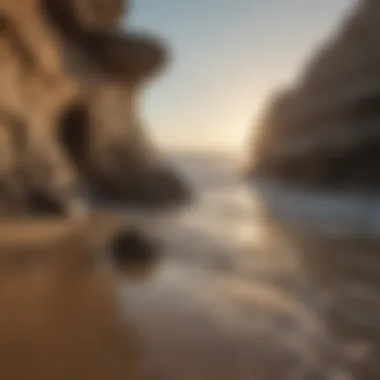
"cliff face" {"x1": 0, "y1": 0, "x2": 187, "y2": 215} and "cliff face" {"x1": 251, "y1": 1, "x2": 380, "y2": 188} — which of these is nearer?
"cliff face" {"x1": 0, "y1": 0, "x2": 187, "y2": 215}

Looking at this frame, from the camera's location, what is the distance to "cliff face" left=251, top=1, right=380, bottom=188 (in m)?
2.78

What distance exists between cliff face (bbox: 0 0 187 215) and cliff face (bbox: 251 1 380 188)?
0.84 meters

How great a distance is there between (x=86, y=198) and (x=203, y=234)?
121 cm

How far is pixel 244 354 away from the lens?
718 millimetres

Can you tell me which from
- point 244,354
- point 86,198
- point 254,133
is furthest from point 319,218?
point 244,354

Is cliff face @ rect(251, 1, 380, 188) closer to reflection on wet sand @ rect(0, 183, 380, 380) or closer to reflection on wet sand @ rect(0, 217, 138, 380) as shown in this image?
reflection on wet sand @ rect(0, 183, 380, 380)

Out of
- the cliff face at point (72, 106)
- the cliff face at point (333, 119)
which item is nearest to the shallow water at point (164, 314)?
the cliff face at point (72, 106)

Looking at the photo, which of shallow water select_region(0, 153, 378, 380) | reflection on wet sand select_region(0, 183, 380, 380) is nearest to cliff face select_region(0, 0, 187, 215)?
shallow water select_region(0, 153, 378, 380)

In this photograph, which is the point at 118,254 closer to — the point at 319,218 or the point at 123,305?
the point at 123,305

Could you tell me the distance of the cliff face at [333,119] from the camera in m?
2.78

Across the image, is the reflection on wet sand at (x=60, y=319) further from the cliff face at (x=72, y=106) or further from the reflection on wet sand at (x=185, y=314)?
the cliff face at (x=72, y=106)

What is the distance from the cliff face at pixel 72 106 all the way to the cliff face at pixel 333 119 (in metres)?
0.84

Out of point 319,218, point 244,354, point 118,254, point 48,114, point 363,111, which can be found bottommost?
point 244,354

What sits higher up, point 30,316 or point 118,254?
point 118,254
